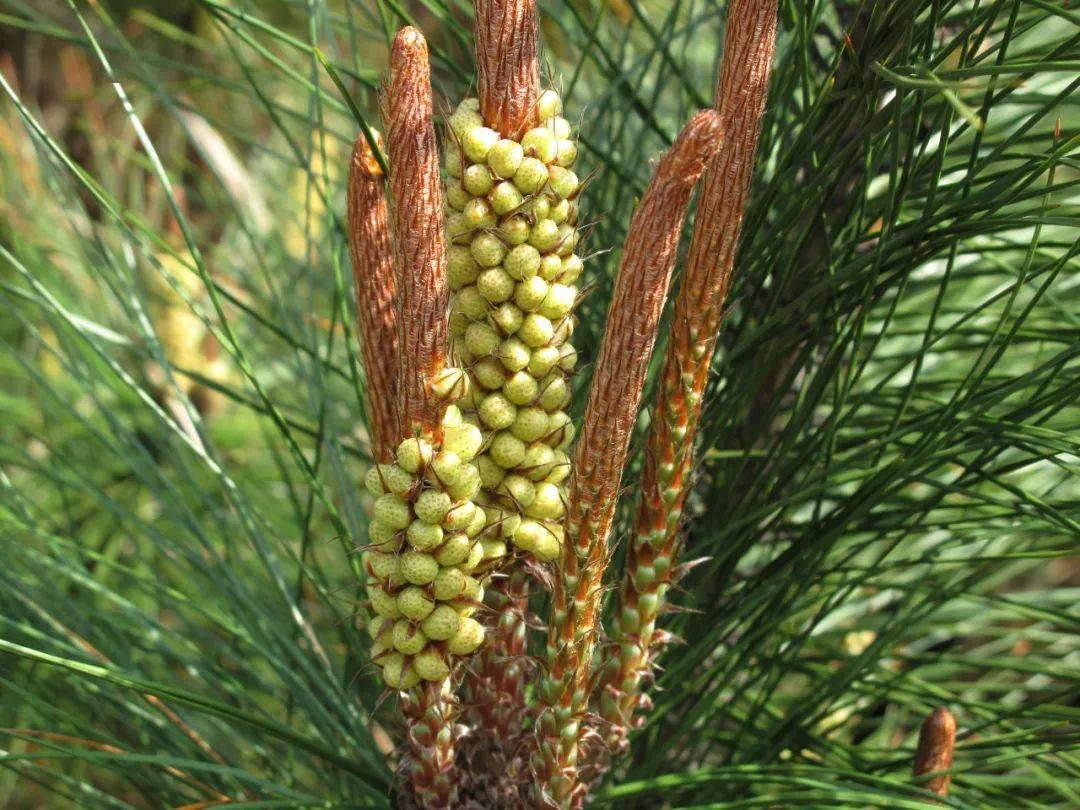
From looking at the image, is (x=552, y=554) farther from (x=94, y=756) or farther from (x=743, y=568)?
(x=743, y=568)

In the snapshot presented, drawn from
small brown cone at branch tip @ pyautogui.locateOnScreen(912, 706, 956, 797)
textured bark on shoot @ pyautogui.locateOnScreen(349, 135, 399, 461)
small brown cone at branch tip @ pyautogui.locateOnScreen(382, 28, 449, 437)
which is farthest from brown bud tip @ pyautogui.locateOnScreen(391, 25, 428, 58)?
small brown cone at branch tip @ pyautogui.locateOnScreen(912, 706, 956, 797)

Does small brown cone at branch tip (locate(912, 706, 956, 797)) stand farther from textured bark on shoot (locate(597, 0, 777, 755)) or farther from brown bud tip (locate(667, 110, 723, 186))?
→ brown bud tip (locate(667, 110, 723, 186))

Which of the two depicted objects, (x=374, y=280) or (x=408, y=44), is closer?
(x=408, y=44)

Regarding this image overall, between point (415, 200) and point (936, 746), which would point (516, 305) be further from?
point (936, 746)

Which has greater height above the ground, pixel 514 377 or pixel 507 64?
pixel 507 64

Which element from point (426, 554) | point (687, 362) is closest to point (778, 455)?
point (687, 362)

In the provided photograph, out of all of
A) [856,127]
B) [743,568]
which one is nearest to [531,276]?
[856,127]

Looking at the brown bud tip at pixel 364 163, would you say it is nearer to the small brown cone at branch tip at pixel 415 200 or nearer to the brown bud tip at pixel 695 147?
the small brown cone at branch tip at pixel 415 200
